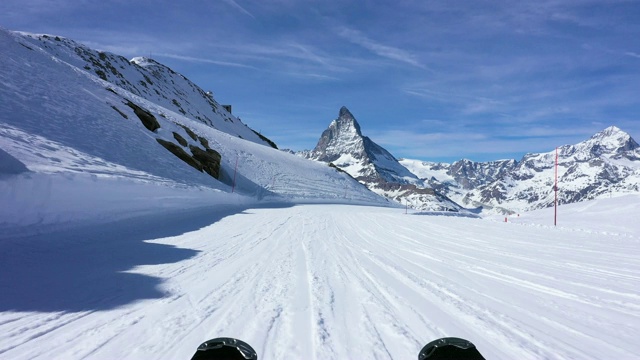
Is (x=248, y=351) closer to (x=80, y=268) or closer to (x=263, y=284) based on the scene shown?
(x=263, y=284)

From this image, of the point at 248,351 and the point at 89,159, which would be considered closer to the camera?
the point at 248,351

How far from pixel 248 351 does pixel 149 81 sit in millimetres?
126719

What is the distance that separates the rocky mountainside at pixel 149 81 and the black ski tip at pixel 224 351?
88.4 metres

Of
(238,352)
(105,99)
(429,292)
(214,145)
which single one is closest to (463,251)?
(429,292)

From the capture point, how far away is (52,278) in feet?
18.3

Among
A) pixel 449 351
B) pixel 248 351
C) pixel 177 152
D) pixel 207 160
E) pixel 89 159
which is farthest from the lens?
pixel 207 160

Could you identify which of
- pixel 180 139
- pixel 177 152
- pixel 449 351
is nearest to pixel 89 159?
pixel 177 152

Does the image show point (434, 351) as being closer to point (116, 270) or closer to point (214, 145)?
point (116, 270)

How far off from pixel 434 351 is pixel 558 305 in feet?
12.6

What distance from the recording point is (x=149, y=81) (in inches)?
4417

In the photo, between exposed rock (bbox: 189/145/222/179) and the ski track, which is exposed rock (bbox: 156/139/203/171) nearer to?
exposed rock (bbox: 189/145/222/179)

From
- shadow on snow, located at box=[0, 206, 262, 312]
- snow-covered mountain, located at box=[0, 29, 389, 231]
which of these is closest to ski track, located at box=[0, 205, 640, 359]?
shadow on snow, located at box=[0, 206, 262, 312]

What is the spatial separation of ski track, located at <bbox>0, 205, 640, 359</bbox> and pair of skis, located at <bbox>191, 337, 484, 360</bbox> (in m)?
1.18

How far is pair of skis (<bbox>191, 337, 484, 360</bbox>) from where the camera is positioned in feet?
7.22
